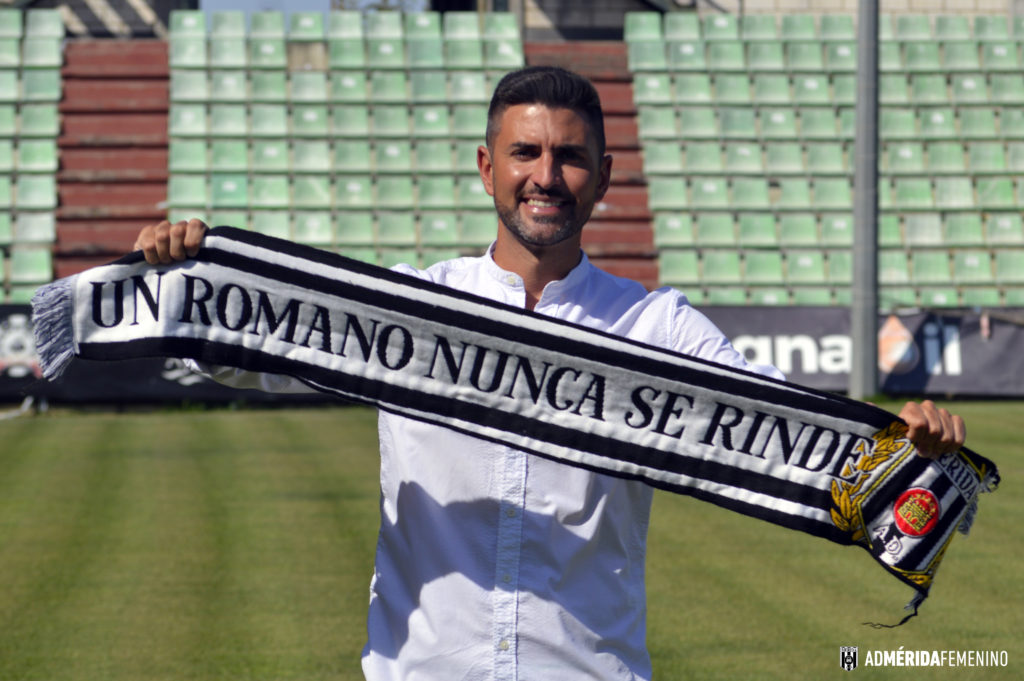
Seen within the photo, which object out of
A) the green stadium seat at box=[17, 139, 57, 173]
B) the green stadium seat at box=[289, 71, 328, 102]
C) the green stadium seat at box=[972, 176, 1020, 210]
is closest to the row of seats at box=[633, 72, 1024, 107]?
the green stadium seat at box=[972, 176, 1020, 210]

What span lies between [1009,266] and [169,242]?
20710mm

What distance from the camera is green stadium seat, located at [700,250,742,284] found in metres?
20.8

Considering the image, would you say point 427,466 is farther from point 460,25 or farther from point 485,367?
point 460,25

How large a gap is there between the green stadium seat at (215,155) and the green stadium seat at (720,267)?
7.47 metres

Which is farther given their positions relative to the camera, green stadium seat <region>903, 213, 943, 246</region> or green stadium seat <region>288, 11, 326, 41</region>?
green stadium seat <region>288, 11, 326, 41</region>

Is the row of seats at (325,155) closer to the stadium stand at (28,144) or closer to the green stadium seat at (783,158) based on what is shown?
the stadium stand at (28,144)

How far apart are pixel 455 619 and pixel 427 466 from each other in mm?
354

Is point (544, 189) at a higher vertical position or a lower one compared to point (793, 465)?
higher

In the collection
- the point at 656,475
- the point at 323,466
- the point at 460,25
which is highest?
the point at 460,25

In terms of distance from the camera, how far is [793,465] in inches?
122

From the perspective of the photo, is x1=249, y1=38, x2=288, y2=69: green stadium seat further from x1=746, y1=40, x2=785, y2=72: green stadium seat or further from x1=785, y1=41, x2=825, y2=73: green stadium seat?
x1=785, y1=41, x2=825, y2=73: green stadium seat

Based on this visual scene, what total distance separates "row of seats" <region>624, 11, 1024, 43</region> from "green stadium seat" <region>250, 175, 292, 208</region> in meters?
7.33

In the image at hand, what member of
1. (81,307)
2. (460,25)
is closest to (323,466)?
(81,307)

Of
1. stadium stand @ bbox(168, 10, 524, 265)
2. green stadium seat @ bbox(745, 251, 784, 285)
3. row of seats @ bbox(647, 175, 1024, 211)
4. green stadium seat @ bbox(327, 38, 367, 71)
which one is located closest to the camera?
green stadium seat @ bbox(745, 251, 784, 285)
